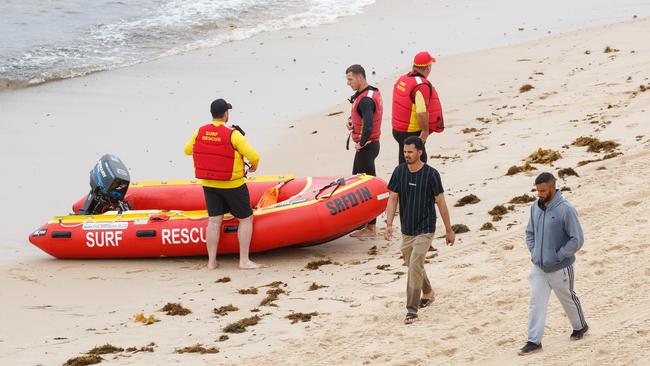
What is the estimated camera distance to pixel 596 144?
1070 centimetres

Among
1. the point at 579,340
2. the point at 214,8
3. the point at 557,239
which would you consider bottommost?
the point at 579,340

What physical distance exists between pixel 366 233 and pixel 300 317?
2396 mm

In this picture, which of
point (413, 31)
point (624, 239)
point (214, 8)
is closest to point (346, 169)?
point (624, 239)

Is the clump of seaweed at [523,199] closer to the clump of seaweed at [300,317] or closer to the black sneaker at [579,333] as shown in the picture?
the clump of seaweed at [300,317]

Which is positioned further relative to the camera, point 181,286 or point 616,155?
point 616,155

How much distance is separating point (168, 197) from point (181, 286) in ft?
5.40

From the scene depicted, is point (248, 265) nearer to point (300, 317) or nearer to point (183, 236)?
point (183, 236)

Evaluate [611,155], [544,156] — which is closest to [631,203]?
[611,155]

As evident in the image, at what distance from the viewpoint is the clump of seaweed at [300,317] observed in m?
7.59

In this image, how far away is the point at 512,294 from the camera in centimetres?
746

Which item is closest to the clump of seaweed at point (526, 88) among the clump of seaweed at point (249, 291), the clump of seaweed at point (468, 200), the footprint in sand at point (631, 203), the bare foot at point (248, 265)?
the clump of seaweed at point (468, 200)

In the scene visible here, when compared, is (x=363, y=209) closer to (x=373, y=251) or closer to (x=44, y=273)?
(x=373, y=251)

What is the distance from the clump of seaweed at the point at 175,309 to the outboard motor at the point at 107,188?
2.10 meters

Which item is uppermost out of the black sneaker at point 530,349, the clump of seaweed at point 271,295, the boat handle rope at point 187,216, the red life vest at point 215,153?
the red life vest at point 215,153
